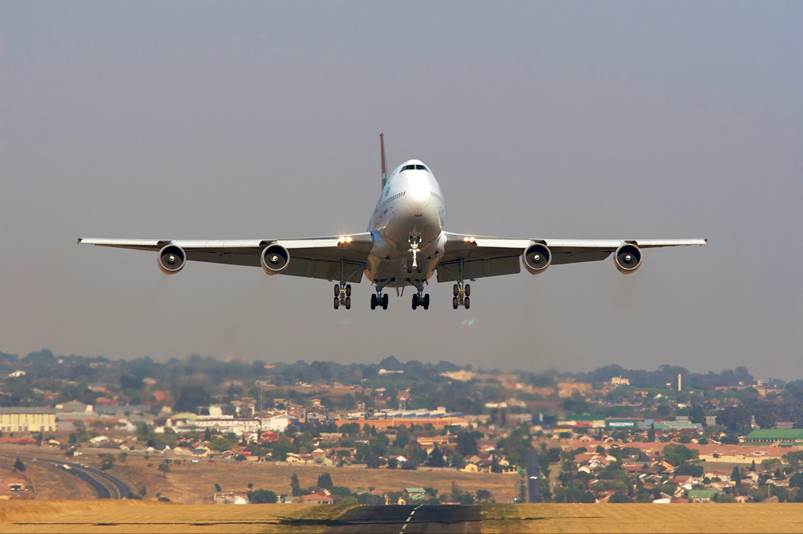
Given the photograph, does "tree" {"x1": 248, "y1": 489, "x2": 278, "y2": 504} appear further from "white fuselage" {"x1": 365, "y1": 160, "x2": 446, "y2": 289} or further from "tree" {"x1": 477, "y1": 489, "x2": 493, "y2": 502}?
"white fuselage" {"x1": 365, "y1": 160, "x2": 446, "y2": 289}

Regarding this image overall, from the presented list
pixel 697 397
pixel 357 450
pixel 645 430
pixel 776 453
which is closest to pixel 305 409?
pixel 357 450

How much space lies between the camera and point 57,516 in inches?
2980

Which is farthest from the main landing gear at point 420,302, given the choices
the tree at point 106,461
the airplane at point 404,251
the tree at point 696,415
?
the tree at point 696,415

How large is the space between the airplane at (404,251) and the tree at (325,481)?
34.3m

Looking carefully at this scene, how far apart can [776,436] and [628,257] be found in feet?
180

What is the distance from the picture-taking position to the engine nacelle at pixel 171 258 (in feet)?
195

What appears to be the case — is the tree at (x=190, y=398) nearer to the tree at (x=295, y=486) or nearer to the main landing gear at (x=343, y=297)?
the main landing gear at (x=343, y=297)

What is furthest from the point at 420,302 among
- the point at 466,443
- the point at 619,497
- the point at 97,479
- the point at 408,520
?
the point at 619,497

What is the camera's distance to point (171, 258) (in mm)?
59469

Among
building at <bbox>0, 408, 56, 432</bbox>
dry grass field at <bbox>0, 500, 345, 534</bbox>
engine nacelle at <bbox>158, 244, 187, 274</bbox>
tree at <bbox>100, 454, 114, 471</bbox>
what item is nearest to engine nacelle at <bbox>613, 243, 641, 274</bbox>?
dry grass field at <bbox>0, 500, 345, 534</bbox>

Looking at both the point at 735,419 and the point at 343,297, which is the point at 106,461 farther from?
the point at 735,419

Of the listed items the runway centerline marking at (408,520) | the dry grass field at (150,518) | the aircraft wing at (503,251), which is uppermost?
the aircraft wing at (503,251)

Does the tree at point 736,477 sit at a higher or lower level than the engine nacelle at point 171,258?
lower

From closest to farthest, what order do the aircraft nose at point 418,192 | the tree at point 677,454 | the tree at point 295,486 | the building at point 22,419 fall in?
the aircraft nose at point 418,192, the building at point 22,419, the tree at point 295,486, the tree at point 677,454
